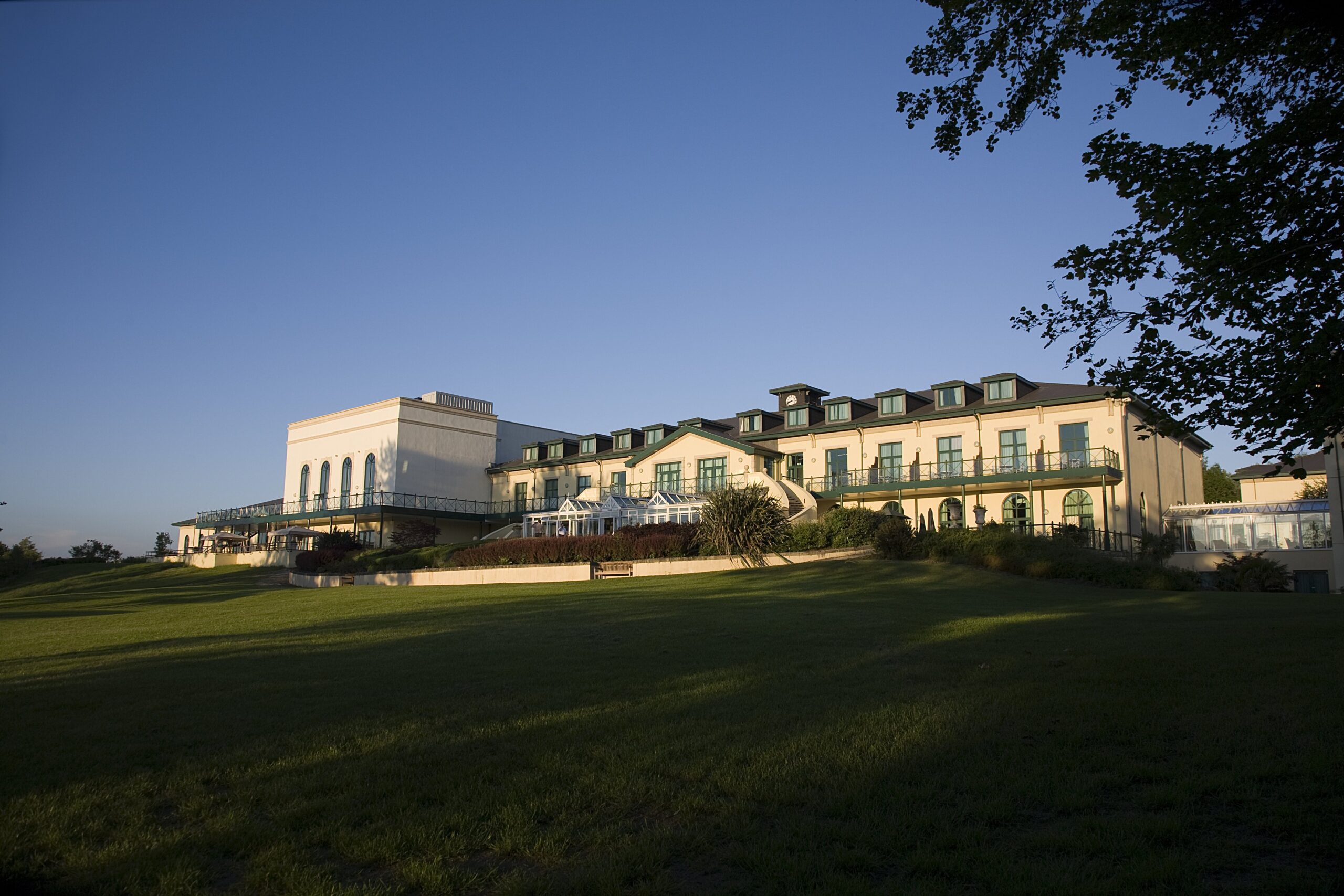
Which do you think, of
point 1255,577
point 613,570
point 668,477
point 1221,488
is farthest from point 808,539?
point 1221,488

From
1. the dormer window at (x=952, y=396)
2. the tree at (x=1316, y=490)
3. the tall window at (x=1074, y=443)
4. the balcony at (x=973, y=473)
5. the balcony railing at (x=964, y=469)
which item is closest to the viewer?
the balcony at (x=973, y=473)

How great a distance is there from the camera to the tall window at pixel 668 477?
44.3 meters

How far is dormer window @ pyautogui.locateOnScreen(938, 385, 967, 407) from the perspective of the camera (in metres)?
38.7

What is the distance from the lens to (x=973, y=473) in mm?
37250

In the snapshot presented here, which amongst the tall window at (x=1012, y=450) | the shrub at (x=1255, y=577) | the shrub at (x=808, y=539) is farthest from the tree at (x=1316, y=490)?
the shrub at (x=808, y=539)

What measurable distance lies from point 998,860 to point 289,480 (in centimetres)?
6064

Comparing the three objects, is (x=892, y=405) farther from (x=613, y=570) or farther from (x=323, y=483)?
(x=323, y=483)

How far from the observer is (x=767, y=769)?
5391mm

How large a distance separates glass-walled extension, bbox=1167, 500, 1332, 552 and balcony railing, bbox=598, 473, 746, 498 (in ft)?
61.3

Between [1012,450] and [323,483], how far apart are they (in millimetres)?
40725

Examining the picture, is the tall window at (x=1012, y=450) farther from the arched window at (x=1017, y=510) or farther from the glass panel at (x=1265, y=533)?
the glass panel at (x=1265, y=533)

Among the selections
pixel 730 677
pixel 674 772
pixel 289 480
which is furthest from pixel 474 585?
pixel 289 480

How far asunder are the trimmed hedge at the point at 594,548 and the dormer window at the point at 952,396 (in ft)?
44.2

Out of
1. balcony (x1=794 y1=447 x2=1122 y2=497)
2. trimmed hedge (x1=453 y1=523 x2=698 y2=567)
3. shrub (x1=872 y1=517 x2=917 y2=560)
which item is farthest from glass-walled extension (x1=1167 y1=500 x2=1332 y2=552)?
trimmed hedge (x1=453 y1=523 x2=698 y2=567)
